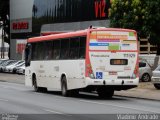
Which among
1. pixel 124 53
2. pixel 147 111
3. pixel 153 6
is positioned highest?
pixel 153 6

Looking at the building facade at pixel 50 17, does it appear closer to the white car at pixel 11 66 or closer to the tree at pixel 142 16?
the white car at pixel 11 66

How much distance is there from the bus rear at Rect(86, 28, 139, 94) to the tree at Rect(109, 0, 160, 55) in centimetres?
1678

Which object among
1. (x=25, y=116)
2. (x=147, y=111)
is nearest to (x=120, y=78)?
(x=147, y=111)

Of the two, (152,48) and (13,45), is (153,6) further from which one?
(13,45)

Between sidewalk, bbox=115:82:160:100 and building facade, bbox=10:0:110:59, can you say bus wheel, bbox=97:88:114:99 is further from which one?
building facade, bbox=10:0:110:59

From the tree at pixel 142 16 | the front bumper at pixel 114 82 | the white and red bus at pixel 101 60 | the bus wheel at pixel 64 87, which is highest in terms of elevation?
the tree at pixel 142 16

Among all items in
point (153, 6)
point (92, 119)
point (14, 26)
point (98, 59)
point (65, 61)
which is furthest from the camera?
point (14, 26)

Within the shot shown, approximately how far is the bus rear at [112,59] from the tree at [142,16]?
55.1ft

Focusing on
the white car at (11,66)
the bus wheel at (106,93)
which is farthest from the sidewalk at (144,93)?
the white car at (11,66)

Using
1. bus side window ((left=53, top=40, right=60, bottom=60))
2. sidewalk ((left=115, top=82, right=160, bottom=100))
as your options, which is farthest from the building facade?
bus side window ((left=53, top=40, right=60, bottom=60))

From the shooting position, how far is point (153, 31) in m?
42.3

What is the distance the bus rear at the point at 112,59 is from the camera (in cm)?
2453

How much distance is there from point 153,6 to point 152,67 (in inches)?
179

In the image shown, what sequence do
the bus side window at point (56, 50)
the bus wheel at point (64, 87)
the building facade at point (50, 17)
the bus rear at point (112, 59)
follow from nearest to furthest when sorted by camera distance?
the bus rear at point (112, 59)
the bus wheel at point (64, 87)
the bus side window at point (56, 50)
the building facade at point (50, 17)
